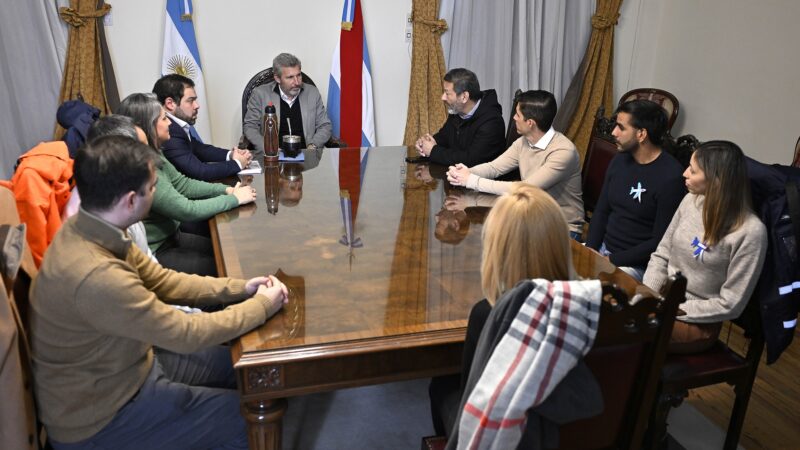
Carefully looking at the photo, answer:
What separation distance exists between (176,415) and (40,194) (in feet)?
2.20

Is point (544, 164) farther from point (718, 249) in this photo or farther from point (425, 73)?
point (425, 73)

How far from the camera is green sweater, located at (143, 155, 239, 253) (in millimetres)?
1972

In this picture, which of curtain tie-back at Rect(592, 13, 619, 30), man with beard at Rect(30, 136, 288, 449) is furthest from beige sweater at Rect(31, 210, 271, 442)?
curtain tie-back at Rect(592, 13, 619, 30)

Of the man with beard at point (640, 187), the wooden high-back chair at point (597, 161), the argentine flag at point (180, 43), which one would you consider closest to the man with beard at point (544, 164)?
the wooden high-back chair at point (597, 161)

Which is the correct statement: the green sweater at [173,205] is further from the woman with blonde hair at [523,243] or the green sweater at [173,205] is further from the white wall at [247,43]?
the white wall at [247,43]

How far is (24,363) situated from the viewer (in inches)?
49.3

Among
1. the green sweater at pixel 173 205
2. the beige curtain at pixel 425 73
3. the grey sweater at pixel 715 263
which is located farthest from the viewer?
the beige curtain at pixel 425 73

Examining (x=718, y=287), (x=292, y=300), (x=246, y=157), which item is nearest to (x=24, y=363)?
(x=292, y=300)

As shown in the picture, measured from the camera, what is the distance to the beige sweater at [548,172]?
95.3 inches

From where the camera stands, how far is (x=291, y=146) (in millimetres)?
2809

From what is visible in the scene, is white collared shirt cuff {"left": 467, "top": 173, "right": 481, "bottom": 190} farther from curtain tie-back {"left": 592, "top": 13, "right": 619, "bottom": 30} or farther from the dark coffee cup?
curtain tie-back {"left": 592, "top": 13, "right": 619, "bottom": 30}

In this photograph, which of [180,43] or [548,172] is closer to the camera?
[548,172]

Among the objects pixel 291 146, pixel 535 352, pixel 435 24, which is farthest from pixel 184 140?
pixel 435 24

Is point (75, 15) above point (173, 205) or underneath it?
above
